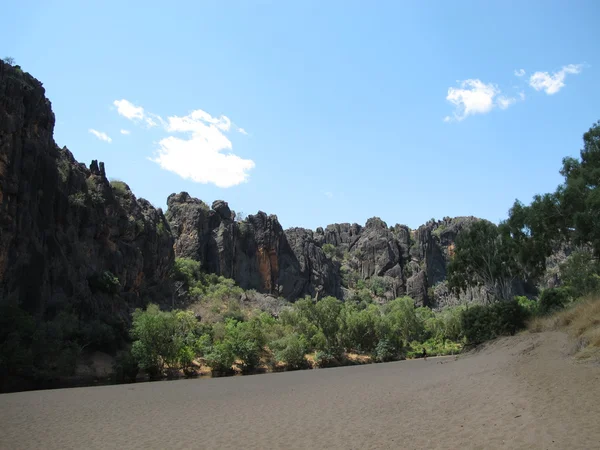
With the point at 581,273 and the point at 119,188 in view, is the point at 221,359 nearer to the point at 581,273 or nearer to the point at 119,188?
the point at 581,273

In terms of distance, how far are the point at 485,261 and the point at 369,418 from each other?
109 feet

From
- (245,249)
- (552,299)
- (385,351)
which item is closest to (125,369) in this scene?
(385,351)

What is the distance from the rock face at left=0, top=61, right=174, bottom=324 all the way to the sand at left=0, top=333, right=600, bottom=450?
86.3 feet

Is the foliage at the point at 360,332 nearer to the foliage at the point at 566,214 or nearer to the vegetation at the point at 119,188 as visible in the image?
the foliage at the point at 566,214

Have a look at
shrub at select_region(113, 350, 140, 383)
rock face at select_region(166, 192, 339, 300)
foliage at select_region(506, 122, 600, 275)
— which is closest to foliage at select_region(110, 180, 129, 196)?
rock face at select_region(166, 192, 339, 300)

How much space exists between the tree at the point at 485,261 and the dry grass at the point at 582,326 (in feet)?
29.7

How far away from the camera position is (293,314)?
61.3 m

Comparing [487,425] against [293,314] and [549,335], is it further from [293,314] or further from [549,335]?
[293,314]

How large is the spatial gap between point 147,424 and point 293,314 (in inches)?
1826

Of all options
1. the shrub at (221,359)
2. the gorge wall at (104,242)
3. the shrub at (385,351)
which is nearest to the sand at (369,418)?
the shrub at (221,359)

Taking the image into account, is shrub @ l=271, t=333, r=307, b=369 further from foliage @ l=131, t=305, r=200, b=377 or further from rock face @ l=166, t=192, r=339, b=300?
rock face @ l=166, t=192, r=339, b=300

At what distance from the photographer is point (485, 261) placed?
140ft

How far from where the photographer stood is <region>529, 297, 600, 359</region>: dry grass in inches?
671

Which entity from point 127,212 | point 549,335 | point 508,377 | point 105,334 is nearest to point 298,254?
point 127,212
